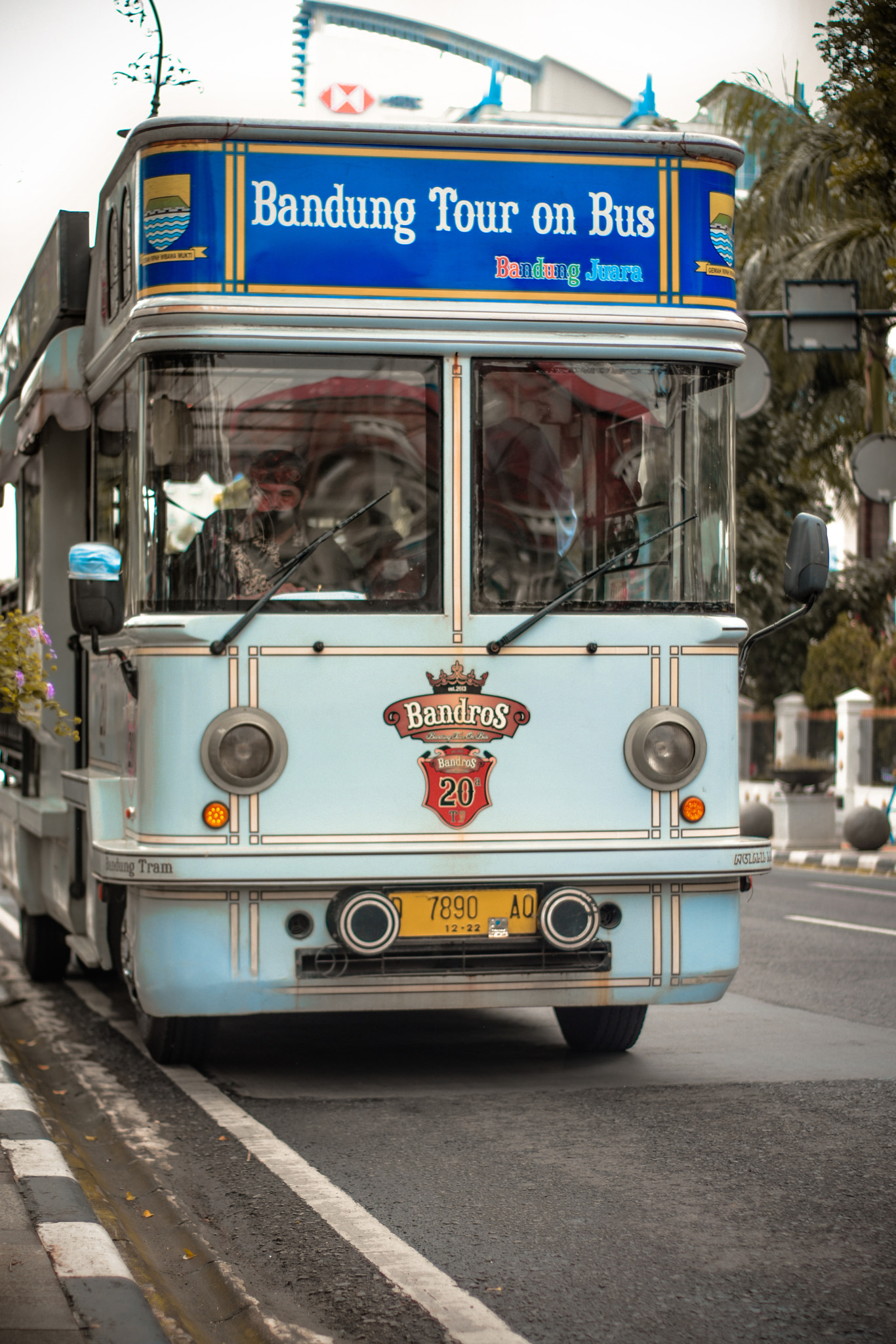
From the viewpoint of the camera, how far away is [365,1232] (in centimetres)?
481

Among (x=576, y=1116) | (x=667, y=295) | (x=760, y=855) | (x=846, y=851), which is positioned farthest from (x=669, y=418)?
(x=846, y=851)

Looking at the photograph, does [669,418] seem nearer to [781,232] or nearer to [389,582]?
[389,582]

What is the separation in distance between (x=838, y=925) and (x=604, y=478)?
6.89 metres

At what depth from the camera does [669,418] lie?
256 inches

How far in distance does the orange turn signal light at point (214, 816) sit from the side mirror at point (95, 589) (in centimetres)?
72

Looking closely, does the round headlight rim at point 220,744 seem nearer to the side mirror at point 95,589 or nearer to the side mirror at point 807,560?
the side mirror at point 95,589

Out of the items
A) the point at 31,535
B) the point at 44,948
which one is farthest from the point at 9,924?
the point at 31,535

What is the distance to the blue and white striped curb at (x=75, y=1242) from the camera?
3934 millimetres

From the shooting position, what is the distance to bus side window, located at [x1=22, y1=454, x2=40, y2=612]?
8.91 metres

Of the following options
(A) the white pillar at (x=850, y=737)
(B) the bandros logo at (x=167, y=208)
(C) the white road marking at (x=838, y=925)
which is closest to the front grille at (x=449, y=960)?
(B) the bandros logo at (x=167, y=208)

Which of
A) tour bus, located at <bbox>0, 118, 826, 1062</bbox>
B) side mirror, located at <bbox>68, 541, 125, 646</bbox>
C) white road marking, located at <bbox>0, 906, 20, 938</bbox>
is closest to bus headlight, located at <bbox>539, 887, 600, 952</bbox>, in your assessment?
tour bus, located at <bbox>0, 118, 826, 1062</bbox>

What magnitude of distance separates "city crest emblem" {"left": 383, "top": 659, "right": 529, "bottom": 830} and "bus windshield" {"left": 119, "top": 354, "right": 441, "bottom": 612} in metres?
0.34

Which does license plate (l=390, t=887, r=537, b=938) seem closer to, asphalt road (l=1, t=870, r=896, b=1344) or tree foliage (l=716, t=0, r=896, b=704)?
asphalt road (l=1, t=870, r=896, b=1344)

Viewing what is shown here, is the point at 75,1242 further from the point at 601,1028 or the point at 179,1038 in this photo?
the point at 601,1028
